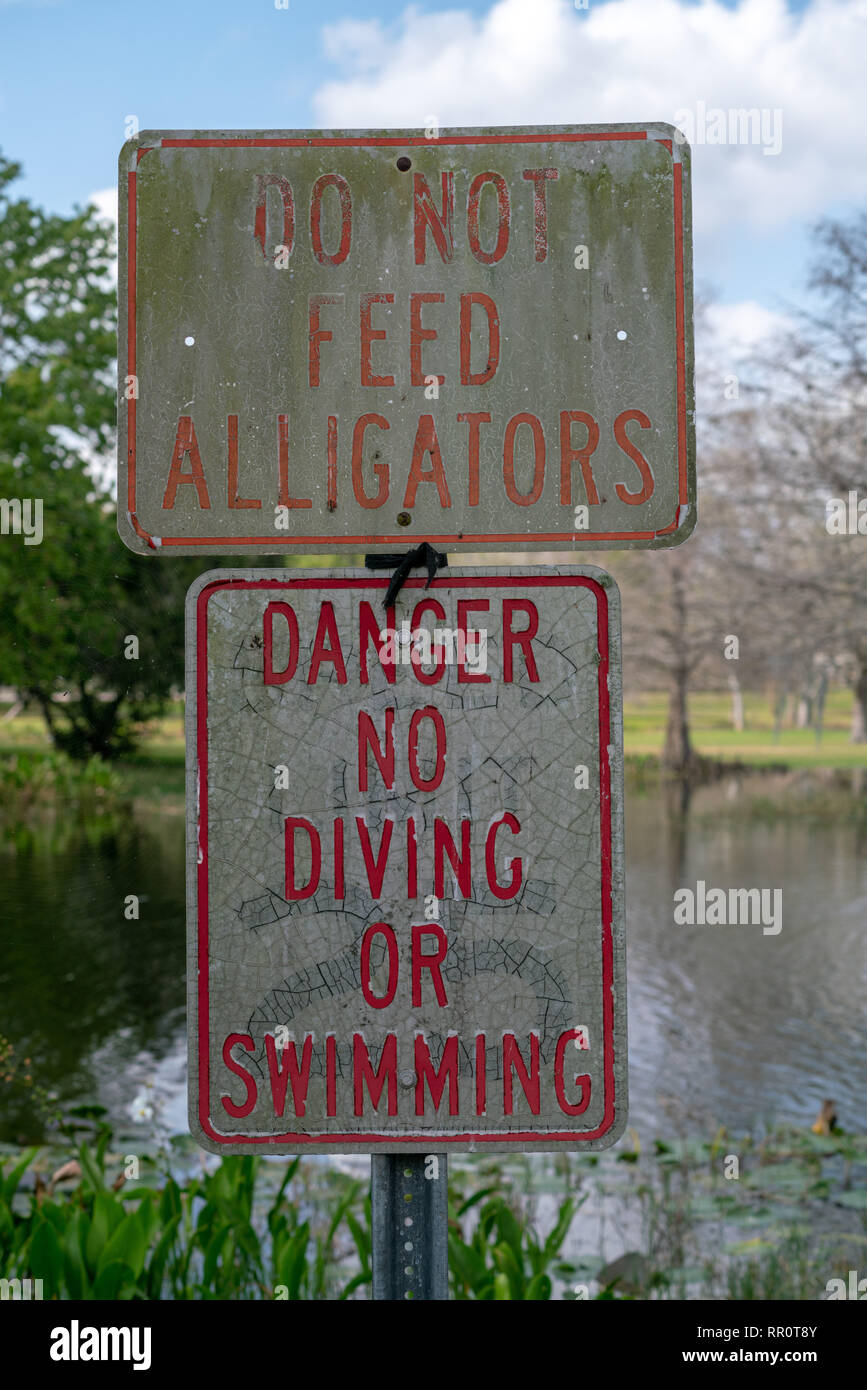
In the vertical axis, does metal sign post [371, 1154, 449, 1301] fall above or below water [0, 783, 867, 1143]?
above

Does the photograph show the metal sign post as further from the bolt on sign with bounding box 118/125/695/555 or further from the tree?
the tree

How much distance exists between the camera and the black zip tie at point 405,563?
1.09 m

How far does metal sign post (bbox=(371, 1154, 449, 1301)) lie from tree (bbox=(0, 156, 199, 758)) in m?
1.59

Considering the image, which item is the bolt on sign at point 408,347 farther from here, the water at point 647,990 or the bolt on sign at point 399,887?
the water at point 647,990

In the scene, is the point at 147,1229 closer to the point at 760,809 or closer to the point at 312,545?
the point at 312,545

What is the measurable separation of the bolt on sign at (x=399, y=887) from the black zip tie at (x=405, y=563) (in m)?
0.02

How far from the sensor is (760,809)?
37.5 feet

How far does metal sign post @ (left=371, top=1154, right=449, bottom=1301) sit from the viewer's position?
3.68 feet

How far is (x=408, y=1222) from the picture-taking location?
1.13 metres

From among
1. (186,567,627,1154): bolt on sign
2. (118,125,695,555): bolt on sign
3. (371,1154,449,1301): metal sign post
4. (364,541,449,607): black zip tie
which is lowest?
(371,1154,449,1301): metal sign post

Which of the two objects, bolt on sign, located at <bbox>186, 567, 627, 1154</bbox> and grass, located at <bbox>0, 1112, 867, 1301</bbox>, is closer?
bolt on sign, located at <bbox>186, 567, 627, 1154</bbox>

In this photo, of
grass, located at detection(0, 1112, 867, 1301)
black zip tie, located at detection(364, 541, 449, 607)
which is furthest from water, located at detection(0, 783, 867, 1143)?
black zip tie, located at detection(364, 541, 449, 607)
